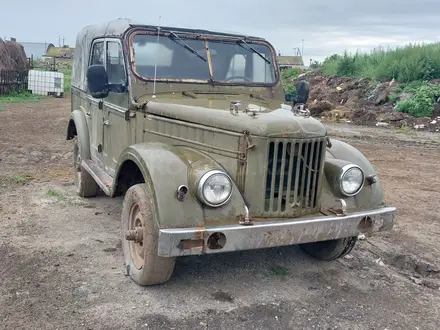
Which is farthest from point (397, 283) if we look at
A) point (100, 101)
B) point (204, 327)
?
point (100, 101)

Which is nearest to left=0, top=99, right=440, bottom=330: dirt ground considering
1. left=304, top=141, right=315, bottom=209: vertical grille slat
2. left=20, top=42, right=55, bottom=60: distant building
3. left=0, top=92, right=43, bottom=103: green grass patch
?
left=304, top=141, right=315, bottom=209: vertical grille slat

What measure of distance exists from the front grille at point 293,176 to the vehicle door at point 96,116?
2703mm

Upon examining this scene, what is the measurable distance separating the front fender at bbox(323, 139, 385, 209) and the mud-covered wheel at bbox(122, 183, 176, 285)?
144 cm

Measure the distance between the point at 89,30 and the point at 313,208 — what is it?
3.93 metres

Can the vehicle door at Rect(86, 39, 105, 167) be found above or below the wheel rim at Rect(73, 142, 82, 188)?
above

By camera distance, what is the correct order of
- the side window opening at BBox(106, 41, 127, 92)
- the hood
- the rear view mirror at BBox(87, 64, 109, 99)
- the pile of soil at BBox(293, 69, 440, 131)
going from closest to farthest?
the hood < the rear view mirror at BBox(87, 64, 109, 99) < the side window opening at BBox(106, 41, 127, 92) < the pile of soil at BBox(293, 69, 440, 131)

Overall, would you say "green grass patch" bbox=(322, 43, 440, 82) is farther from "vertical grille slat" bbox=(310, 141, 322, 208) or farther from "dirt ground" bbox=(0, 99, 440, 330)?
"vertical grille slat" bbox=(310, 141, 322, 208)

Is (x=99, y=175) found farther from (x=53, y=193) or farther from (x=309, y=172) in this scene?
(x=309, y=172)

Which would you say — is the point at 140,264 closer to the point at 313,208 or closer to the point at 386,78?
the point at 313,208

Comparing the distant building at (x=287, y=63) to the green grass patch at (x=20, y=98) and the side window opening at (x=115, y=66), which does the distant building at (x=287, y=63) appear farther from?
the green grass patch at (x=20, y=98)

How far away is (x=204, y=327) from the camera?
12.3 ft

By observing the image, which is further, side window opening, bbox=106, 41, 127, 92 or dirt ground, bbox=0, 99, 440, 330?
side window opening, bbox=106, 41, 127, 92

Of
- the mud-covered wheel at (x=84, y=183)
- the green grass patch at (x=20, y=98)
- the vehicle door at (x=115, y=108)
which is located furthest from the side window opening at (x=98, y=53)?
the green grass patch at (x=20, y=98)

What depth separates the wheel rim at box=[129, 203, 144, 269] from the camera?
431cm
